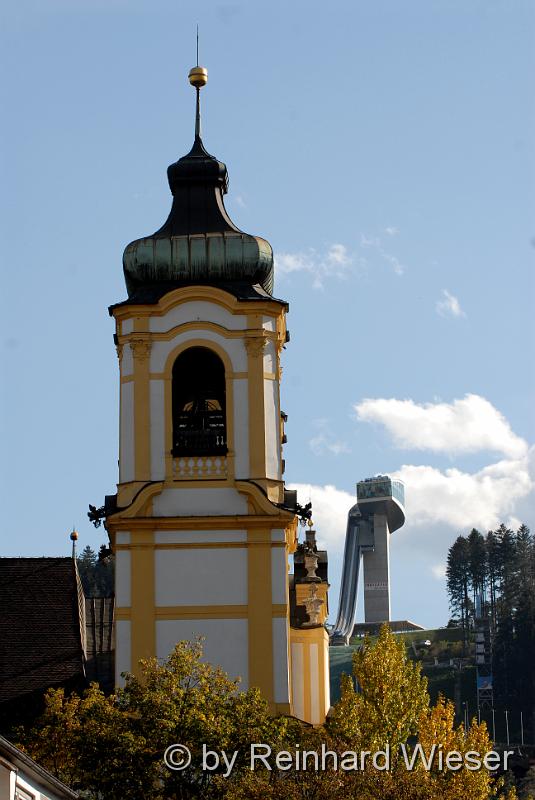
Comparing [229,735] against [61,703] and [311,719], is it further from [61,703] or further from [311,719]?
[311,719]

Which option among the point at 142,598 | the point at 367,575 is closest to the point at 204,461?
the point at 142,598

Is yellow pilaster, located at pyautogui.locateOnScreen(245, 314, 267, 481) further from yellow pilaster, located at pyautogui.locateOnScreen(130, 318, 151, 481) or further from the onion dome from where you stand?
yellow pilaster, located at pyautogui.locateOnScreen(130, 318, 151, 481)

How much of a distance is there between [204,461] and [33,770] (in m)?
11.4

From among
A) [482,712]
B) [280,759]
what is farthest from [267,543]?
[482,712]

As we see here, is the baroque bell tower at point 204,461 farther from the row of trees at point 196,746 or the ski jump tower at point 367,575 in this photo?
the ski jump tower at point 367,575

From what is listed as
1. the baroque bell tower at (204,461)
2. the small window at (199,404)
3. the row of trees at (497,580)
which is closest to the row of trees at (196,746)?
the baroque bell tower at (204,461)

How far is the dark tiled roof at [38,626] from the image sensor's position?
4388 centimetres

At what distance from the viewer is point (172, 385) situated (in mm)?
44031

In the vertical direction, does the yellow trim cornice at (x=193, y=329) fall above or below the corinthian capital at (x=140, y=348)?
above

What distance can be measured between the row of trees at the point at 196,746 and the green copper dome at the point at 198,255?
8.81 metres

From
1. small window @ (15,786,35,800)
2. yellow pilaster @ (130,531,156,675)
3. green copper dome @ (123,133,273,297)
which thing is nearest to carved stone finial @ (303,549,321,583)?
yellow pilaster @ (130,531,156,675)

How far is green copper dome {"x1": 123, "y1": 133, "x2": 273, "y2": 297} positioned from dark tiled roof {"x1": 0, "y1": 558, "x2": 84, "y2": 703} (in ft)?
22.1

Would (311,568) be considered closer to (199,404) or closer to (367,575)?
(199,404)

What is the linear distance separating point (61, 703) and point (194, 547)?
5556 mm
